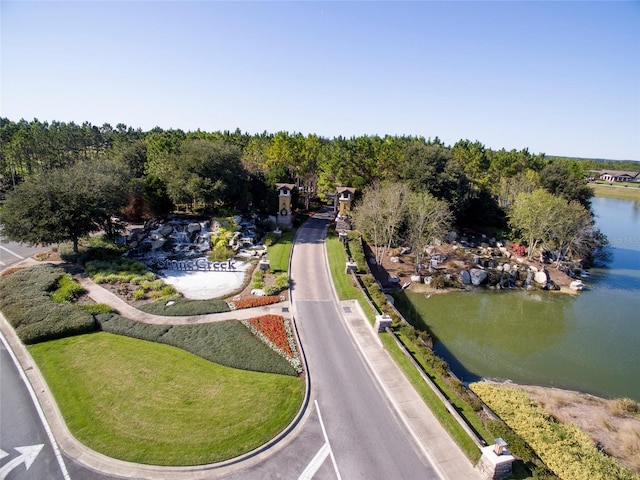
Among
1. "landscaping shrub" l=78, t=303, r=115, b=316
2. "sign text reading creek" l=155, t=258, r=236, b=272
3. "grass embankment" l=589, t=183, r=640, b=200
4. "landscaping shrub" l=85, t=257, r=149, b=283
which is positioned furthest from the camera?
"grass embankment" l=589, t=183, r=640, b=200

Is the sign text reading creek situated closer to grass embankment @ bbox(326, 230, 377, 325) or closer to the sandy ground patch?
the sandy ground patch

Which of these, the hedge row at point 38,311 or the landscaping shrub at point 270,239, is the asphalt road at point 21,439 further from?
the landscaping shrub at point 270,239

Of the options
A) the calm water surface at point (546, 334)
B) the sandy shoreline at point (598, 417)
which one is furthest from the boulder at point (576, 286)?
the sandy shoreline at point (598, 417)

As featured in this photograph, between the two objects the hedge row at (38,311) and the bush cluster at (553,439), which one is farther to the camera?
the hedge row at (38,311)

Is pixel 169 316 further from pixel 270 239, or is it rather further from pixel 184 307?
pixel 270 239

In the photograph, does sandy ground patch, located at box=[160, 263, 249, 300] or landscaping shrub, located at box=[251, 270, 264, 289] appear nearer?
sandy ground patch, located at box=[160, 263, 249, 300]

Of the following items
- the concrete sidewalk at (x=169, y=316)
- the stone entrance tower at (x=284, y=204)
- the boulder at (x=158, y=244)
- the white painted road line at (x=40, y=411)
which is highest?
the stone entrance tower at (x=284, y=204)

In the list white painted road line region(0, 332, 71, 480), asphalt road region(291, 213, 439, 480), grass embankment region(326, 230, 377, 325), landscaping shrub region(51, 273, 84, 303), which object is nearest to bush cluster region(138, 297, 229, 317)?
landscaping shrub region(51, 273, 84, 303)
